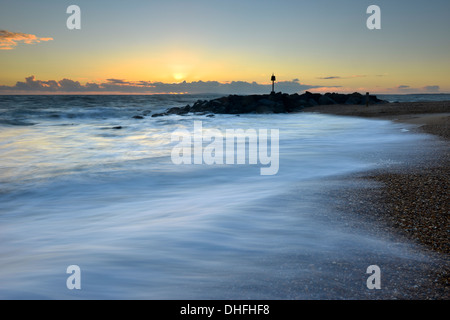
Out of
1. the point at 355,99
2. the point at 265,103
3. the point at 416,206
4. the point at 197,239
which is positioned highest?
the point at 355,99

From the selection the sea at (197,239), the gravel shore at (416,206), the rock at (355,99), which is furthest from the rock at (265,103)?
the gravel shore at (416,206)

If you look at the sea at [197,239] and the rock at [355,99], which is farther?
the rock at [355,99]

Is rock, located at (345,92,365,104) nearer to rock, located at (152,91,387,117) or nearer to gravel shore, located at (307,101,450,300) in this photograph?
rock, located at (152,91,387,117)

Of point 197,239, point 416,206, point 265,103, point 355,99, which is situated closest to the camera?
point 197,239

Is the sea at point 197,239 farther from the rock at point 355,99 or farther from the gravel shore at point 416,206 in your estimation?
the rock at point 355,99

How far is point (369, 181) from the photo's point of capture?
5.51 m

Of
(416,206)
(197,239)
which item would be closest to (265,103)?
(416,206)

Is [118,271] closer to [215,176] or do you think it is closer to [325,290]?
[325,290]

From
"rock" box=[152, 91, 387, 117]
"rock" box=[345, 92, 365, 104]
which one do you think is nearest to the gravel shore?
"rock" box=[152, 91, 387, 117]

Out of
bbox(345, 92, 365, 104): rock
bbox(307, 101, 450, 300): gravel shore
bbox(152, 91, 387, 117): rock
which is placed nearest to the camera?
bbox(307, 101, 450, 300): gravel shore

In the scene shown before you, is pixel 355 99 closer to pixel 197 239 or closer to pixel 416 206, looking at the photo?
pixel 416 206

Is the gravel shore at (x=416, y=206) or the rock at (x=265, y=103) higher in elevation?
the rock at (x=265, y=103)
